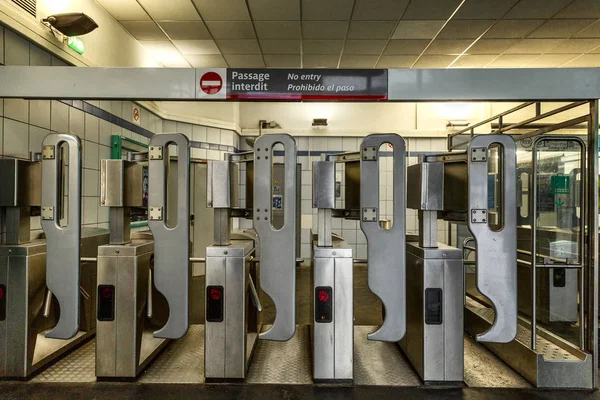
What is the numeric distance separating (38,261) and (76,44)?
1.84m

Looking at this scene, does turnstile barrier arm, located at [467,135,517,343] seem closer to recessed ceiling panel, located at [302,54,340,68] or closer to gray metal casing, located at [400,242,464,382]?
gray metal casing, located at [400,242,464,382]

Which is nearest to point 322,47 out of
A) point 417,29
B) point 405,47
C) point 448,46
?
point 405,47

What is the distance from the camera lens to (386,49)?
449 centimetres

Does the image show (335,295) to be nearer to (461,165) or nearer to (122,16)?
(461,165)

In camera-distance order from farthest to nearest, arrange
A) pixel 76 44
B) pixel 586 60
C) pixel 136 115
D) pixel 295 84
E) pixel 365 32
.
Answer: pixel 586 60 < pixel 136 115 < pixel 365 32 < pixel 76 44 < pixel 295 84

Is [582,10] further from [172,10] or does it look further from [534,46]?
[172,10]

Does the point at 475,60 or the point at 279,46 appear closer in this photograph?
the point at 279,46

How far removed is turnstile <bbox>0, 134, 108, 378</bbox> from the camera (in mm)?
1891

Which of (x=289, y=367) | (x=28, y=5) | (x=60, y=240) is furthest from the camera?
(x=28, y=5)

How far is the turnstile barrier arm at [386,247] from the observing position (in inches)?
77.2

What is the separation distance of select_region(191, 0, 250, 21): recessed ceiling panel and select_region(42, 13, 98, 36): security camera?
41.3 inches

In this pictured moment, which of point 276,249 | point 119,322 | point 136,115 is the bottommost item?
point 119,322

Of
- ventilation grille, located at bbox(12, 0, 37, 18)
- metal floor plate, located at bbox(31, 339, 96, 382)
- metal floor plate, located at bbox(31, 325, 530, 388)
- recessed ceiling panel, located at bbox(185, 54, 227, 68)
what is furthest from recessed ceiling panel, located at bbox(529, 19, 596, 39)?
metal floor plate, located at bbox(31, 339, 96, 382)

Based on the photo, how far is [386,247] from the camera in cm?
198
